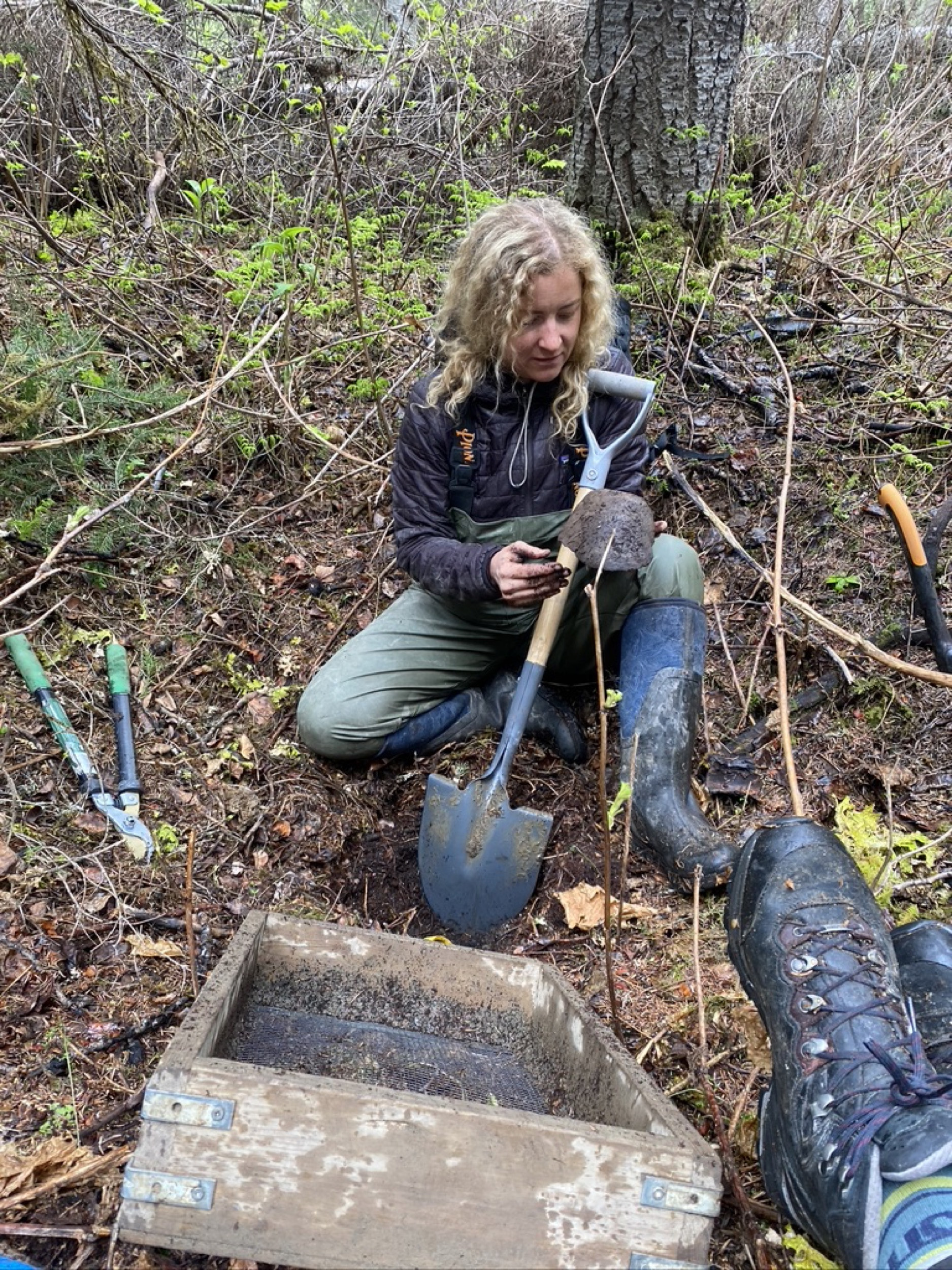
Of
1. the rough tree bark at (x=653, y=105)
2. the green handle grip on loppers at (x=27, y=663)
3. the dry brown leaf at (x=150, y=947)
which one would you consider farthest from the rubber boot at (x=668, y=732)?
the rough tree bark at (x=653, y=105)

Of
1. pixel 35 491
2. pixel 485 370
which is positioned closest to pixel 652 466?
pixel 485 370

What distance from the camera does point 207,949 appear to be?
2219mm

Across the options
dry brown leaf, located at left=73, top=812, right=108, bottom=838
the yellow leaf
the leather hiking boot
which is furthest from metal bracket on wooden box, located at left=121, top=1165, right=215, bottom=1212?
dry brown leaf, located at left=73, top=812, right=108, bottom=838

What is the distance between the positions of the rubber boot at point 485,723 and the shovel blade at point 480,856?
366mm

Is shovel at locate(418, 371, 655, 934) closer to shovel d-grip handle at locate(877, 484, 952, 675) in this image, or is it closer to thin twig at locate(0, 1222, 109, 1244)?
shovel d-grip handle at locate(877, 484, 952, 675)

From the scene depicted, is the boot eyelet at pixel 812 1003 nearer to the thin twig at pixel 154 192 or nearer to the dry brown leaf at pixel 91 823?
the dry brown leaf at pixel 91 823

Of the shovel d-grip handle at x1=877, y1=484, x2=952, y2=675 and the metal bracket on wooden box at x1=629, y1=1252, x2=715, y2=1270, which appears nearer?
the metal bracket on wooden box at x1=629, y1=1252, x2=715, y2=1270

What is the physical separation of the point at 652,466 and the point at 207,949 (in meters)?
2.43

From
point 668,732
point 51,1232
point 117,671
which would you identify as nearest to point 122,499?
point 117,671

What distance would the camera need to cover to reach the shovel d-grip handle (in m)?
2.42

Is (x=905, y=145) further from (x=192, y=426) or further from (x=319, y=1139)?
(x=319, y=1139)

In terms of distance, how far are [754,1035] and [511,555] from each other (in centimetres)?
140

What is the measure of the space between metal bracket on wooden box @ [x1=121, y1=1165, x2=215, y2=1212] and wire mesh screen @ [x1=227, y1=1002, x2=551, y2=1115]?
46 cm

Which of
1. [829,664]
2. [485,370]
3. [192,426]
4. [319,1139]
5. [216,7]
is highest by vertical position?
[216,7]
